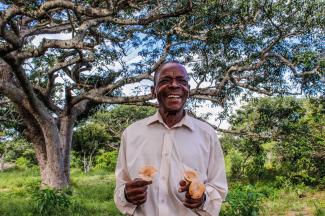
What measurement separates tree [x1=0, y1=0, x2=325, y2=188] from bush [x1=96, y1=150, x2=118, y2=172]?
39.8 feet

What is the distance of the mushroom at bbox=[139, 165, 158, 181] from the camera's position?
1.77 m

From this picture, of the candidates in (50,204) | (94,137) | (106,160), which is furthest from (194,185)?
(106,160)

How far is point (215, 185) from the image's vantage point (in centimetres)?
193

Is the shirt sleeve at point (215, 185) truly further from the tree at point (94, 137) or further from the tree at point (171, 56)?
the tree at point (94, 137)

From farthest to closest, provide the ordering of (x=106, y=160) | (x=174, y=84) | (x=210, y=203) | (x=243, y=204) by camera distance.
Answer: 1. (x=106, y=160)
2. (x=243, y=204)
3. (x=174, y=84)
4. (x=210, y=203)

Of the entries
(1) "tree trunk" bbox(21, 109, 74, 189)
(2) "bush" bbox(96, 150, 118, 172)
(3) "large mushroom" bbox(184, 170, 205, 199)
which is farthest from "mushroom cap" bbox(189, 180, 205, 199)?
(2) "bush" bbox(96, 150, 118, 172)

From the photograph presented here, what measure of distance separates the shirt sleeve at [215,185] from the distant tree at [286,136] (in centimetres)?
965

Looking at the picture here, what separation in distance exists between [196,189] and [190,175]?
0.08m

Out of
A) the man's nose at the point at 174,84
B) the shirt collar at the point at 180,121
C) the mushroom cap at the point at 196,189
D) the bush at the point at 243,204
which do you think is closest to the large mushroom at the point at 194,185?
the mushroom cap at the point at 196,189

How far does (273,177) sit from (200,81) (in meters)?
6.24

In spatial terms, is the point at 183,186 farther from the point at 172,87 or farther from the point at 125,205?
the point at 172,87

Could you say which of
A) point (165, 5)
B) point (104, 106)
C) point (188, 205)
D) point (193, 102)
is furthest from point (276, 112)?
point (188, 205)

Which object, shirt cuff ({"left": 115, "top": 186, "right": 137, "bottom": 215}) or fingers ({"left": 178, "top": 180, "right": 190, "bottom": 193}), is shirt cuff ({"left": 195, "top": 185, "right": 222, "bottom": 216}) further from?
shirt cuff ({"left": 115, "top": 186, "right": 137, "bottom": 215})

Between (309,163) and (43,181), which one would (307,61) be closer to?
(309,163)
